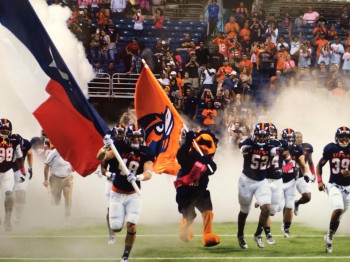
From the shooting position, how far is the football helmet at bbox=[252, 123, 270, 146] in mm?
14586

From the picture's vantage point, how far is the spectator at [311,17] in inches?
1150

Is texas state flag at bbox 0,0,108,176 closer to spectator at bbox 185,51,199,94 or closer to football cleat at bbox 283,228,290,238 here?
football cleat at bbox 283,228,290,238

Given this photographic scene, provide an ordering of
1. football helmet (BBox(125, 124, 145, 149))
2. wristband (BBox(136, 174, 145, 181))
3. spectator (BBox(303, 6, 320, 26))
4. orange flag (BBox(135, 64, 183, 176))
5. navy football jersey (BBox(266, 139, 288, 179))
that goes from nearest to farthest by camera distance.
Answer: wristband (BBox(136, 174, 145, 181)), football helmet (BBox(125, 124, 145, 149)), navy football jersey (BBox(266, 139, 288, 179)), orange flag (BBox(135, 64, 183, 176)), spectator (BBox(303, 6, 320, 26))

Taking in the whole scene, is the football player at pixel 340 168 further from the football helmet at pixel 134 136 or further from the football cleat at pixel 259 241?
the football helmet at pixel 134 136

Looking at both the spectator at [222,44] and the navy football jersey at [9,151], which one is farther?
the spectator at [222,44]

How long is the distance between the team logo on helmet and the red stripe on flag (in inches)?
126

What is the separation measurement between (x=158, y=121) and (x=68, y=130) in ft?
12.1

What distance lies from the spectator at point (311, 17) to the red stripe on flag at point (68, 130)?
1724cm

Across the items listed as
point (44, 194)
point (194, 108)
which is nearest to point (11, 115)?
point (44, 194)

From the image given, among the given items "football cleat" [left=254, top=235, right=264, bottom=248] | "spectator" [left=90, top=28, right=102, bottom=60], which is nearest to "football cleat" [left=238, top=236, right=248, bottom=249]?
"football cleat" [left=254, top=235, right=264, bottom=248]

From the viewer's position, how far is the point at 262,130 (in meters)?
14.6

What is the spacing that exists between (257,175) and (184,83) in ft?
34.2

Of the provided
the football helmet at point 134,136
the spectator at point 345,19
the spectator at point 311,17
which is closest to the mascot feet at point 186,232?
the football helmet at point 134,136

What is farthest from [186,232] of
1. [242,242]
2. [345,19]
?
[345,19]
